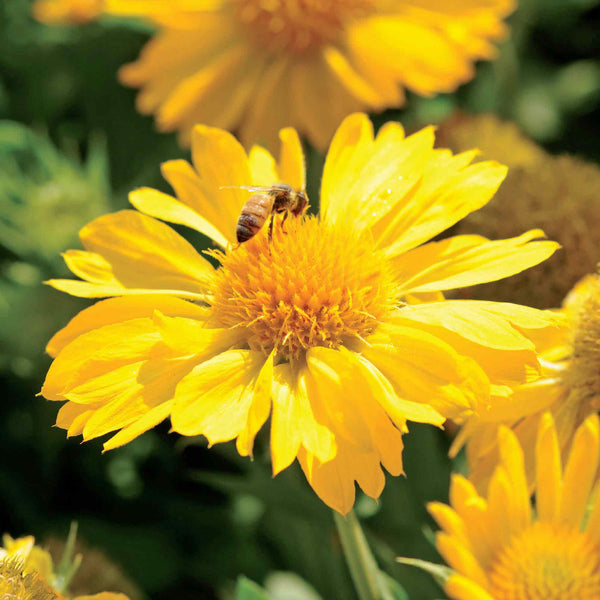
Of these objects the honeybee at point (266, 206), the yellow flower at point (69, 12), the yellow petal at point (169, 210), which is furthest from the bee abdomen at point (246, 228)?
the yellow flower at point (69, 12)

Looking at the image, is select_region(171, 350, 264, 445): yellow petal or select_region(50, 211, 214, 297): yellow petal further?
select_region(50, 211, 214, 297): yellow petal

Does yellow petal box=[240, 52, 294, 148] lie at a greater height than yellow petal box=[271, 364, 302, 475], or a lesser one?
greater

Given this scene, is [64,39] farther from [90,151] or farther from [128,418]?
[128,418]

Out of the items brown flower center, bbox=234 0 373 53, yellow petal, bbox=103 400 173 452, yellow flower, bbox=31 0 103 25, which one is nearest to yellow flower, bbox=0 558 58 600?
yellow petal, bbox=103 400 173 452

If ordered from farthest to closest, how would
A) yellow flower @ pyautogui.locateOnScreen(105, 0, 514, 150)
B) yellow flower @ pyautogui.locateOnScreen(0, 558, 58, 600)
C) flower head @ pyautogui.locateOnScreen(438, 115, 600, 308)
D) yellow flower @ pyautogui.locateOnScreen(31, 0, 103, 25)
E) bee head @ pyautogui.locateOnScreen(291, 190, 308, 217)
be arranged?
yellow flower @ pyautogui.locateOnScreen(31, 0, 103, 25)
yellow flower @ pyautogui.locateOnScreen(105, 0, 514, 150)
flower head @ pyautogui.locateOnScreen(438, 115, 600, 308)
bee head @ pyautogui.locateOnScreen(291, 190, 308, 217)
yellow flower @ pyautogui.locateOnScreen(0, 558, 58, 600)

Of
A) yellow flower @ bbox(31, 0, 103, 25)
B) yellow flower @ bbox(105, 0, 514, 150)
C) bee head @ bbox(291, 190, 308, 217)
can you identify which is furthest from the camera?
yellow flower @ bbox(31, 0, 103, 25)

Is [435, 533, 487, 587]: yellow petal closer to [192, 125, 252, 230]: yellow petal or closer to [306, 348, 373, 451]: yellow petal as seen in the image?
[306, 348, 373, 451]: yellow petal
